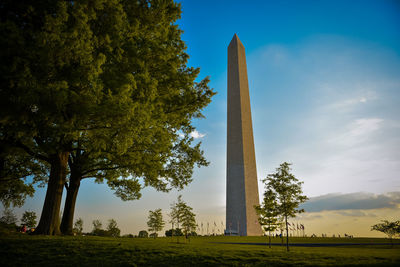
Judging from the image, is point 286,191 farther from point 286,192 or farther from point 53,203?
point 53,203

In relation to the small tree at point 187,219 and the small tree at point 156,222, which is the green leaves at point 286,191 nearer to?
the small tree at point 187,219

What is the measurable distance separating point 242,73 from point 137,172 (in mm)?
35310

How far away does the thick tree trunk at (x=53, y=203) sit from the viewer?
13.4 m

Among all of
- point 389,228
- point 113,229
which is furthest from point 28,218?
point 389,228

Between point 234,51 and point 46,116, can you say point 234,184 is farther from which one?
point 46,116

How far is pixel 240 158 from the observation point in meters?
43.2

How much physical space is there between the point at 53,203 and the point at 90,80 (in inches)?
312

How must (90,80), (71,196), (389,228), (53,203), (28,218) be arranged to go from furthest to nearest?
(28,218) → (389,228) → (71,196) → (53,203) → (90,80)

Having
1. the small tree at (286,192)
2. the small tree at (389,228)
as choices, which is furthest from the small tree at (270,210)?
the small tree at (389,228)

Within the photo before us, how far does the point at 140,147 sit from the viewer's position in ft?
44.2

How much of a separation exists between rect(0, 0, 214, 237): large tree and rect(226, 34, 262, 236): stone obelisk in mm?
28830

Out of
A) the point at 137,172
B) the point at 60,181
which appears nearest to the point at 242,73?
the point at 137,172

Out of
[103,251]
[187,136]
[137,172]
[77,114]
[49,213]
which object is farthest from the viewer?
[187,136]

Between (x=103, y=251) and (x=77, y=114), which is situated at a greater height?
(x=77, y=114)
